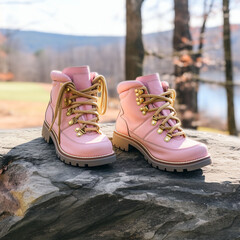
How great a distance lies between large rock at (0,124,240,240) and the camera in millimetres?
1552

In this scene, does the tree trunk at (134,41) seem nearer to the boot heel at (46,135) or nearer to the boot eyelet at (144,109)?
the boot heel at (46,135)

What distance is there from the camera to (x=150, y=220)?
158 centimetres

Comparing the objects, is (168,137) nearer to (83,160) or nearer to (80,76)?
(83,160)

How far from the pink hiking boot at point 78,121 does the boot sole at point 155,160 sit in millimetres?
244

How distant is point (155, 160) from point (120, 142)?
15.0 inches

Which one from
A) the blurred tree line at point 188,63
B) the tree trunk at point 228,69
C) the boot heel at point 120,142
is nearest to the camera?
the boot heel at point 120,142

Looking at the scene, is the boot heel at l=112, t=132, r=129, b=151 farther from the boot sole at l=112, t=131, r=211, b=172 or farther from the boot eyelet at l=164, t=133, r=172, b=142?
the boot eyelet at l=164, t=133, r=172, b=142

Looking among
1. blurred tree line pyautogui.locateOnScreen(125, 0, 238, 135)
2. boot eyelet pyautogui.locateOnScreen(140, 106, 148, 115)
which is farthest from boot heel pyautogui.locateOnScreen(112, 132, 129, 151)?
blurred tree line pyautogui.locateOnScreen(125, 0, 238, 135)

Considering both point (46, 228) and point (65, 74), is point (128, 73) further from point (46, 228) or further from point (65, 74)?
point (46, 228)

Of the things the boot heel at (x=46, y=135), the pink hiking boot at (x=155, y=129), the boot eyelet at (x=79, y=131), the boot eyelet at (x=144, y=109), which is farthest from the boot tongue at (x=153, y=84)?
the boot heel at (x=46, y=135)

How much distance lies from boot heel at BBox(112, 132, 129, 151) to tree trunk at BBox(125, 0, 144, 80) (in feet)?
10.3

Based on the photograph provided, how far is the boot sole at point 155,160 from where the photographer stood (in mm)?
1658

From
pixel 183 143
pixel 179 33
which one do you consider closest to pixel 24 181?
pixel 183 143

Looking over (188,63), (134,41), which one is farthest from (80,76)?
(188,63)
